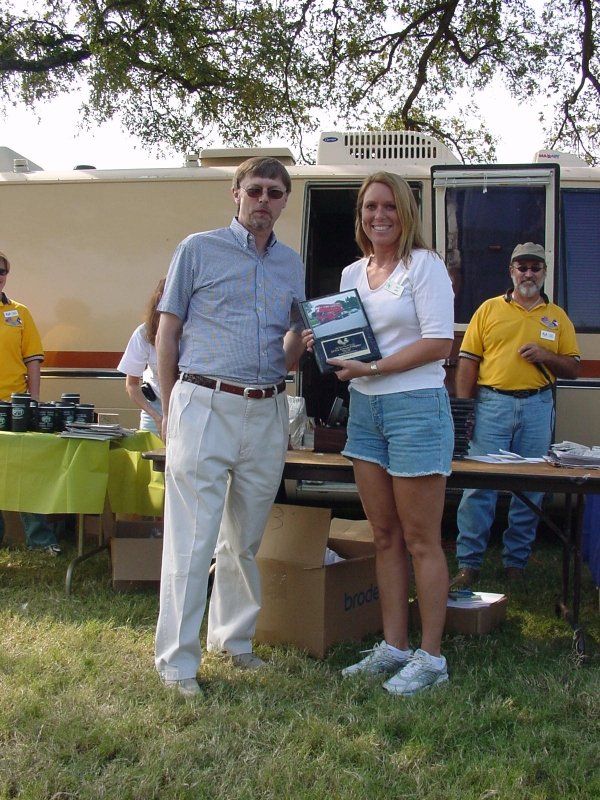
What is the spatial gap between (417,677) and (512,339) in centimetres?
226

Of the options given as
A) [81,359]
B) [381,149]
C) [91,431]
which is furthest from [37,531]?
[381,149]

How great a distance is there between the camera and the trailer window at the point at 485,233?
536cm

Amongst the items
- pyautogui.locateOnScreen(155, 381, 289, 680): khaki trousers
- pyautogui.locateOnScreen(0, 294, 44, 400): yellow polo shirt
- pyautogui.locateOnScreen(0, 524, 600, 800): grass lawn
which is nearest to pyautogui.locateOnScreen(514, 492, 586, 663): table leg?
pyautogui.locateOnScreen(0, 524, 600, 800): grass lawn

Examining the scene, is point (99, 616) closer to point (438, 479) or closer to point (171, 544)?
point (171, 544)

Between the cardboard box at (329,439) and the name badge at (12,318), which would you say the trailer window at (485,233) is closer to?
the cardboard box at (329,439)

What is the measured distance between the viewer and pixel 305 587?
352cm

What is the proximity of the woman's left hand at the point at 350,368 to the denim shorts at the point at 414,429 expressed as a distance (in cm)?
12

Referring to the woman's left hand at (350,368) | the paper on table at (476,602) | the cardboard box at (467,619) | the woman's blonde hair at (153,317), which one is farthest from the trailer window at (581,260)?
the woman's left hand at (350,368)

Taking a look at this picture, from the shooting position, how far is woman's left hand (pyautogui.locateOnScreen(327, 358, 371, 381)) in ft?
9.75

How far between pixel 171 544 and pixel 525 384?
2.44 m

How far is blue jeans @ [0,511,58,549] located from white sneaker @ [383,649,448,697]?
9.45 feet

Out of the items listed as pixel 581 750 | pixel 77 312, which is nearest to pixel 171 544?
pixel 581 750

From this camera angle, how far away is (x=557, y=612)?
4.22 metres

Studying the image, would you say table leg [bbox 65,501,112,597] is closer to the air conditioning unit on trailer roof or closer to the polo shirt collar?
the polo shirt collar
